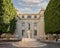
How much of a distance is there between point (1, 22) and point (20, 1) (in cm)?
2433

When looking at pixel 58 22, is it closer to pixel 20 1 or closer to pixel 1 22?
pixel 1 22

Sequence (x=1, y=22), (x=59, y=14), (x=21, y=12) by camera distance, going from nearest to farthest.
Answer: (x=59, y=14) < (x=1, y=22) < (x=21, y=12)

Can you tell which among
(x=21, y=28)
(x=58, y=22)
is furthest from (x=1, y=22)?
(x=21, y=28)

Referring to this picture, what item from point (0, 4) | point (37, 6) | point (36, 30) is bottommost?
point (36, 30)

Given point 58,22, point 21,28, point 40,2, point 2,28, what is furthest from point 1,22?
point 40,2

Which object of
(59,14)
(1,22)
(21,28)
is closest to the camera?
(59,14)

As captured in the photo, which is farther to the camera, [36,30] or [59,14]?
[36,30]

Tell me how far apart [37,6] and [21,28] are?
10394mm

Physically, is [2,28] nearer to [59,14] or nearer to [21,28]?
[59,14]

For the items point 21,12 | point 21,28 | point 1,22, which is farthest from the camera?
point 21,12

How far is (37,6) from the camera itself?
49594 millimetres

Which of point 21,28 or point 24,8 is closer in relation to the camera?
point 21,28

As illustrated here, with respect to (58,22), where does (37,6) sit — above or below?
above

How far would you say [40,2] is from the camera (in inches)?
1838
